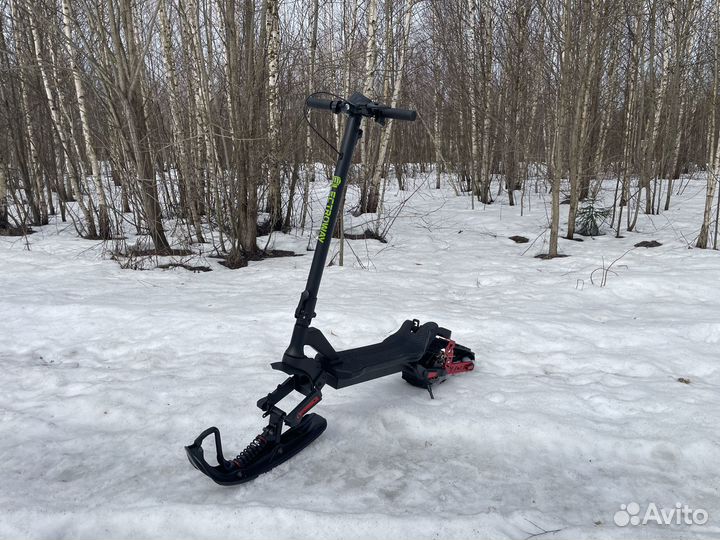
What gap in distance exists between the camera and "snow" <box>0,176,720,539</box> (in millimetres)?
1788

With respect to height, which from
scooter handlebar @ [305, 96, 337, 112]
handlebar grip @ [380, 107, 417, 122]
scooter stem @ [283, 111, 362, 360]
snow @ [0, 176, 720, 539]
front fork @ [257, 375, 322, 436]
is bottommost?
snow @ [0, 176, 720, 539]

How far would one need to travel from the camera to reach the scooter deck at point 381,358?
2502 millimetres

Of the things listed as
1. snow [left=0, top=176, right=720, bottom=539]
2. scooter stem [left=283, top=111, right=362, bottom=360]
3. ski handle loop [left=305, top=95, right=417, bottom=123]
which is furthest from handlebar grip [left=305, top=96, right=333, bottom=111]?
snow [left=0, top=176, right=720, bottom=539]

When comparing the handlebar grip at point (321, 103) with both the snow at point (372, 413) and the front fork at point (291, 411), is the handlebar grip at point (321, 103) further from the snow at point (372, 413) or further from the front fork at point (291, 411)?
the snow at point (372, 413)

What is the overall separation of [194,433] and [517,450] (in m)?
1.61

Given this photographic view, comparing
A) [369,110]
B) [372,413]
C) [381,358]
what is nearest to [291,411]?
[372,413]

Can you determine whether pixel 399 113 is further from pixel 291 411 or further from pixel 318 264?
pixel 291 411

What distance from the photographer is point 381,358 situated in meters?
2.73

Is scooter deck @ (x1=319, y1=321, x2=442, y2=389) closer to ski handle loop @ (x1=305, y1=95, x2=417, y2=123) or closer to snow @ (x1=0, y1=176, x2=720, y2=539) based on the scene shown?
snow @ (x1=0, y1=176, x2=720, y2=539)

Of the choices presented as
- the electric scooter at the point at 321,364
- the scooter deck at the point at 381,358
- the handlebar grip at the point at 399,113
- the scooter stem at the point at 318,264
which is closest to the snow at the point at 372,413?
the electric scooter at the point at 321,364

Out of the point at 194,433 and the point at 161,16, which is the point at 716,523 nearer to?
the point at 194,433

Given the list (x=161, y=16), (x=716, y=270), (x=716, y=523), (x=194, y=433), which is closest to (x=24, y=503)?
(x=194, y=433)

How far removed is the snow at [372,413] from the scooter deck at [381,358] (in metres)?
0.21

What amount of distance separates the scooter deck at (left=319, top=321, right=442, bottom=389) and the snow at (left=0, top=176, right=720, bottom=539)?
21 cm
